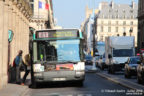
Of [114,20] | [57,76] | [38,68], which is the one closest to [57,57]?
[57,76]

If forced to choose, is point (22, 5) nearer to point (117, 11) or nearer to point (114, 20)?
point (114, 20)

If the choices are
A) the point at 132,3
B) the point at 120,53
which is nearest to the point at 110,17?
the point at 132,3

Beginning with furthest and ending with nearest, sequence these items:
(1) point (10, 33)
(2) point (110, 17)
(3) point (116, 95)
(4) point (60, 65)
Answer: (2) point (110, 17) → (1) point (10, 33) → (4) point (60, 65) → (3) point (116, 95)

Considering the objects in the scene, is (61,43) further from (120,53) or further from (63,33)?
(120,53)

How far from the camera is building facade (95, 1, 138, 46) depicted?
151m

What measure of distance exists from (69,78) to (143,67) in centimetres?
328

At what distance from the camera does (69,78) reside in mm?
20438

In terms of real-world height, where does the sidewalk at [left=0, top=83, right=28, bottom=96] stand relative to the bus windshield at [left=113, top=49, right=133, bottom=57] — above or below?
below

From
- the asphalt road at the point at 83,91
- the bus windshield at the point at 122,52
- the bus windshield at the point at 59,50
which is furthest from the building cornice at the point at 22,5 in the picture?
the asphalt road at the point at 83,91

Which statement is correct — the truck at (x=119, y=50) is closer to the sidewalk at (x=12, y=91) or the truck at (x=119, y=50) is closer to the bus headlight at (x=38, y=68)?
the bus headlight at (x=38, y=68)

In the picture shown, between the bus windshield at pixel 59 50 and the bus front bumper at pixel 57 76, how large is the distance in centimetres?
57

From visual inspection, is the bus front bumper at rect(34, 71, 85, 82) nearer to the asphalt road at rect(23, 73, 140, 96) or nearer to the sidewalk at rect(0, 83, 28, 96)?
the asphalt road at rect(23, 73, 140, 96)

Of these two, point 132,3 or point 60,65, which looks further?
point 132,3

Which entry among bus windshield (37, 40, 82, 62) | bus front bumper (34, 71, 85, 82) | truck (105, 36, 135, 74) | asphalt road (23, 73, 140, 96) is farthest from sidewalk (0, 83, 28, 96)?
truck (105, 36, 135, 74)
